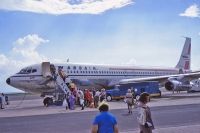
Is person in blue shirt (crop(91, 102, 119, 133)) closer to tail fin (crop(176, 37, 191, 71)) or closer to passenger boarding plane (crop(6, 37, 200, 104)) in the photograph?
passenger boarding plane (crop(6, 37, 200, 104))

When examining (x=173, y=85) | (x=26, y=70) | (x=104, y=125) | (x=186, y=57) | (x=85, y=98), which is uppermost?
(x=186, y=57)

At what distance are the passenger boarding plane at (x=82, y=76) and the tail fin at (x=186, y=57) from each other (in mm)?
4934

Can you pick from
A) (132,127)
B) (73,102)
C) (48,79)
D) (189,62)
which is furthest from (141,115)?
(189,62)

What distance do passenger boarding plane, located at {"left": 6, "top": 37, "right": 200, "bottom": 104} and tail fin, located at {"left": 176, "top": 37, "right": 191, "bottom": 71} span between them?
4934mm

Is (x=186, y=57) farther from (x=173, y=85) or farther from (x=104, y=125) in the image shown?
(x=104, y=125)

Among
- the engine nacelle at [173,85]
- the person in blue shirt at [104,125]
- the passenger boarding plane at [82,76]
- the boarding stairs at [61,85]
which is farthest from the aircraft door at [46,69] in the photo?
the person in blue shirt at [104,125]

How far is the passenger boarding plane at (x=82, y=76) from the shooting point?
38.4 metres

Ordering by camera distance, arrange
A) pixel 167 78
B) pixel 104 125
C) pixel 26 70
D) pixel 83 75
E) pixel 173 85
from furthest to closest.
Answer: pixel 167 78
pixel 173 85
pixel 83 75
pixel 26 70
pixel 104 125

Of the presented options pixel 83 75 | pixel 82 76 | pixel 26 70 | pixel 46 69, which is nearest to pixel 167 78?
pixel 83 75

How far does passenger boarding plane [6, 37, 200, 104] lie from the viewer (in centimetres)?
3844

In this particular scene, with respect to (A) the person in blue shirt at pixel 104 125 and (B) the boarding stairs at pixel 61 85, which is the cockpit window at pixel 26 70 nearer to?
(B) the boarding stairs at pixel 61 85

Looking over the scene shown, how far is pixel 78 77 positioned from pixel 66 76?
114 inches

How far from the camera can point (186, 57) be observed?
63781 millimetres

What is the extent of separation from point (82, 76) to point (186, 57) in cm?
2552
